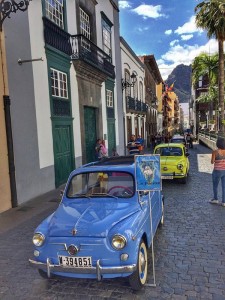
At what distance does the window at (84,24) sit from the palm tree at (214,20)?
9.61 metres

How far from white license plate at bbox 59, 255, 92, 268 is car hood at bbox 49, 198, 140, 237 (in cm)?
28

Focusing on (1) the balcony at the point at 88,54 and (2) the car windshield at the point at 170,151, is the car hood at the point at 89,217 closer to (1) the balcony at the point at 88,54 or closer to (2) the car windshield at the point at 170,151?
(2) the car windshield at the point at 170,151

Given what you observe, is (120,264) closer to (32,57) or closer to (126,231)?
(126,231)

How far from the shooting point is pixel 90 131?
14.9 meters

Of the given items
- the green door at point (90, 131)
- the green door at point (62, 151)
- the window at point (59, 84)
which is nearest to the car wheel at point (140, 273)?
the green door at point (62, 151)

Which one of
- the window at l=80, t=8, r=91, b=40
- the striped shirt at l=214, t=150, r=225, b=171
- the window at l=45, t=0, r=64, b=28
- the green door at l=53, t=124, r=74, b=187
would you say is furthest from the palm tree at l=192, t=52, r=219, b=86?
the striped shirt at l=214, t=150, r=225, b=171

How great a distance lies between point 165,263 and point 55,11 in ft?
34.1

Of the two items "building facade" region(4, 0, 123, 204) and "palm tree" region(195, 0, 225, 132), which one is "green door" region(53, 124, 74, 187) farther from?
"palm tree" region(195, 0, 225, 132)

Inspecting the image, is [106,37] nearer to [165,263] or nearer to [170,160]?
[170,160]

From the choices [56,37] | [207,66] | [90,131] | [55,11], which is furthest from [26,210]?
[207,66]

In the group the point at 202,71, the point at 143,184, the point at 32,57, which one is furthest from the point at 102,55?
the point at 202,71

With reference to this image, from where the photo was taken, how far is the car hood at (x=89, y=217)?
147 inches

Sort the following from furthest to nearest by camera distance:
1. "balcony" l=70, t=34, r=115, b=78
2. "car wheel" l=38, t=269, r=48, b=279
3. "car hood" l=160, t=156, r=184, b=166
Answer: "balcony" l=70, t=34, r=115, b=78 < "car hood" l=160, t=156, r=184, b=166 < "car wheel" l=38, t=269, r=48, b=279

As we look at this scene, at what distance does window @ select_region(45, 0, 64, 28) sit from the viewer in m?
10.6
